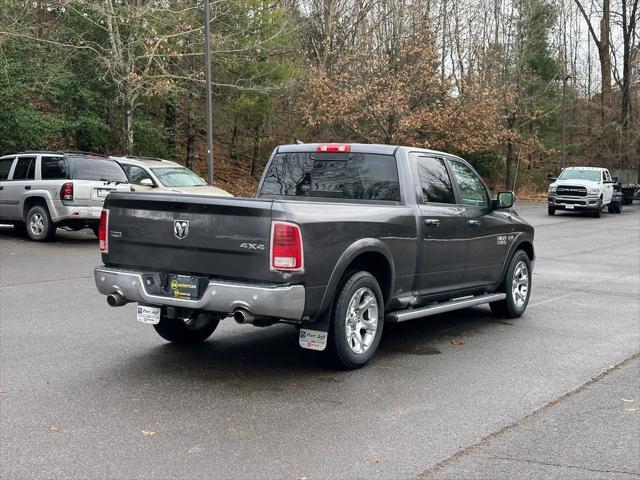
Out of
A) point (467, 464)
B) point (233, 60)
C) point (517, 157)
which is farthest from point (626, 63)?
point (467, 464)

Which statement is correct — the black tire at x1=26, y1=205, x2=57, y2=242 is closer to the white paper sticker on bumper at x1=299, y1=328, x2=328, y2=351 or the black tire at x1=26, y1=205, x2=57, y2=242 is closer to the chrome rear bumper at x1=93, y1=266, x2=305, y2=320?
the chrome rear bumper at x1=93, y1=266, x2=305, y2=320

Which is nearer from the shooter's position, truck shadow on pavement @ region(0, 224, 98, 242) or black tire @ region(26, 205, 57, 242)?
black tire @ region(26, 205, 57, 242)

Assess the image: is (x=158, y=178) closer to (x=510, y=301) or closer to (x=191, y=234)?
(x=510, y=301)

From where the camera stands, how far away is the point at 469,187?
28.7 ft

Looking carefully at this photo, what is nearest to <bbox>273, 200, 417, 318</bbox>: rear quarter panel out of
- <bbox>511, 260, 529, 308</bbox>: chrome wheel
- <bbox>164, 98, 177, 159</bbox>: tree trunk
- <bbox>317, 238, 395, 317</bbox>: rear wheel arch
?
<bbox>317, 238, 395, 317</bbox>: rear wheel arch

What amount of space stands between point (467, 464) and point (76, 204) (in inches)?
523

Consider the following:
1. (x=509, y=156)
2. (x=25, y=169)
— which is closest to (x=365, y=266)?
(x=25, y=169)

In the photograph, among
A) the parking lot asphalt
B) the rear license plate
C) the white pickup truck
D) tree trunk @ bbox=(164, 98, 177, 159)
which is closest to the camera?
the parking lot asphalt

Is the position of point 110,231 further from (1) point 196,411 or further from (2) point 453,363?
(2) point 453,363

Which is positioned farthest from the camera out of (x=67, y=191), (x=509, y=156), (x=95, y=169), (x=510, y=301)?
(x=509, y=156)

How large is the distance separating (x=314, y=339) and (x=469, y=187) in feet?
10.4

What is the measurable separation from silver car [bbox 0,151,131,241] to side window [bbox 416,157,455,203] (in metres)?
9.69

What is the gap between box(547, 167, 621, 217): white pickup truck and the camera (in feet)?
102

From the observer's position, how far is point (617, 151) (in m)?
50.7
